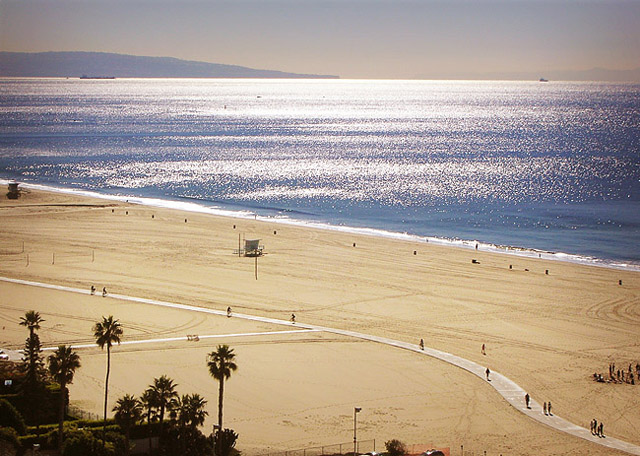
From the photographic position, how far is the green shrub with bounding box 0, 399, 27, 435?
29.7 metres

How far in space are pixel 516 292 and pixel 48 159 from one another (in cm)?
10845

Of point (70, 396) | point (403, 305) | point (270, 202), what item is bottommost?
point (70, 396)

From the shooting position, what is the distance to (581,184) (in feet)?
388

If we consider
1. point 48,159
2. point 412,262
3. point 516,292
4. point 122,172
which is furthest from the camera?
point 48,159

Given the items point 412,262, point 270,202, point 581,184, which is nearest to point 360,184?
point 270,202

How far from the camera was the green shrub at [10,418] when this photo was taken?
97.3 ft

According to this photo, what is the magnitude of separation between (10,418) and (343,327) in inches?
861

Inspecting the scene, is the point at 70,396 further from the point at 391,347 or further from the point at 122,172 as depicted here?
the point at 122,172

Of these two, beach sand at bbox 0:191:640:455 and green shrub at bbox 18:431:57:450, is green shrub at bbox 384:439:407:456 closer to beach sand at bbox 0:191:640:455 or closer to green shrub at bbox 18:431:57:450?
beach sand at bbox 0:191:640:455

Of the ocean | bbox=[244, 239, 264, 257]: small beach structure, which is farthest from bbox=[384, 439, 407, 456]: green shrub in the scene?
the ocean

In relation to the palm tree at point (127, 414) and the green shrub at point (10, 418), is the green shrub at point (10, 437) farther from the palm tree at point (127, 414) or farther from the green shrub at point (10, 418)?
the palm tree at point (127, 414)

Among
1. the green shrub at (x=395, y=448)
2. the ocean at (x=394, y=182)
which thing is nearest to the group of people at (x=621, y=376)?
the green shrub at (x=395, y=448)

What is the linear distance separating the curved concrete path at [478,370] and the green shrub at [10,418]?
12.1 meters

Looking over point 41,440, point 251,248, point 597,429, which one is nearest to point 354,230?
point 251,248
